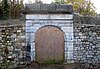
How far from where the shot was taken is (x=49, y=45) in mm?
11031

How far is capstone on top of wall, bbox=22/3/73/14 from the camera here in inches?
430

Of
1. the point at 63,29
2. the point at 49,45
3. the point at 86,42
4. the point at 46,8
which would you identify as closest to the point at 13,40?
the point at 49,45

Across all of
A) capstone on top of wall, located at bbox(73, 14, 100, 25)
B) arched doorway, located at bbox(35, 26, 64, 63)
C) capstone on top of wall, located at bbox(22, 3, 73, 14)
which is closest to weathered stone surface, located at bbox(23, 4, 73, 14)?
capstone on top of wall, located at bbox(22, 3, 73, 14)

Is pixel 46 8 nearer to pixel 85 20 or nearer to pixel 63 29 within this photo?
pixel 63 29

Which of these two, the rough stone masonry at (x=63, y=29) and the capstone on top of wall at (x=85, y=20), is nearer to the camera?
the rough stone masonry at (x=63, y=29)

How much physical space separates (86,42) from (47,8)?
2.06m

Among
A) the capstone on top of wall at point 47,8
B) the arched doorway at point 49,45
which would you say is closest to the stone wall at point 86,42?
the capstone on top of wall at point 47,8

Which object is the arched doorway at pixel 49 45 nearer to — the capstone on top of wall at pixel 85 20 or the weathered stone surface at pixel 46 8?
the weathered stone surface at pixel 46 8

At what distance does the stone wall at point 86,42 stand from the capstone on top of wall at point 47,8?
0.50 metres

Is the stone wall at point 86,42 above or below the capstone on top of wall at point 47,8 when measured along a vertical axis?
below

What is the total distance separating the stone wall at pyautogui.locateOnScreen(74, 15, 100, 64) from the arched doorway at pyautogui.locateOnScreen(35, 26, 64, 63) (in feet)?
1.99

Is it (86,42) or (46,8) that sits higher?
(46,8)

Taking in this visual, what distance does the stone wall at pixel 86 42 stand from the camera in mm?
11133

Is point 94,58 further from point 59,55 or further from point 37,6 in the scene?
point 37,6
